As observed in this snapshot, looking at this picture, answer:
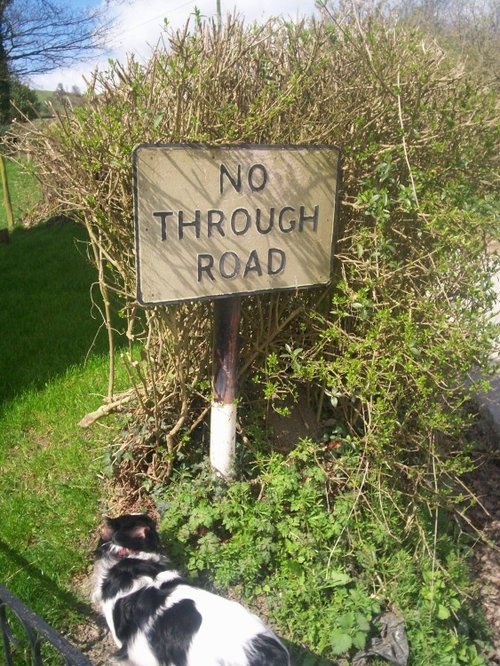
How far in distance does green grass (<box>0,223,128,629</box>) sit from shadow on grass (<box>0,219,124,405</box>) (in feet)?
0.04

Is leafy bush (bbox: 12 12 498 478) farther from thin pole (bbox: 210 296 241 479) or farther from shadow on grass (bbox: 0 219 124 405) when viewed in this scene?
A: shadow on grass (bbox: 0 219 124 405)

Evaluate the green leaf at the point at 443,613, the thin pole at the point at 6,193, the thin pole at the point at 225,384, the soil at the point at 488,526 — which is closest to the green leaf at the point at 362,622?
the green leaf at the point at 443,613

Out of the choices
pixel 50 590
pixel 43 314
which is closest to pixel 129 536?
pixel 50 590

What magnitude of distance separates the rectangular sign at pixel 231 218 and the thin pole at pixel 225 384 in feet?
0.74

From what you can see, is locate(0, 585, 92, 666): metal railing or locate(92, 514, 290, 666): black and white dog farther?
locate(92, 514, 290, 666): black and white dog

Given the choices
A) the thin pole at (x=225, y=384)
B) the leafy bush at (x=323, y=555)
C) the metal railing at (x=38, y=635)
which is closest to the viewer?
the metal railing at (x=38, y=635)

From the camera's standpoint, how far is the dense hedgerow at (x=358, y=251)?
2.71 metres

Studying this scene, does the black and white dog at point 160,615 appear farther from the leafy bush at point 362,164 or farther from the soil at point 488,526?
the soil at point 488,526

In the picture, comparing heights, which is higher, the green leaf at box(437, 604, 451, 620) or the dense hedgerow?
the dense hedgerow

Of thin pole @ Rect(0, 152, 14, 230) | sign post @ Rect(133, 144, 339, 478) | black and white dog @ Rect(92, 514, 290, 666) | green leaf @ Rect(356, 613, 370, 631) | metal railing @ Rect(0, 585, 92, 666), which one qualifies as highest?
thin pole @ Rect(0, 152, 14, 230)

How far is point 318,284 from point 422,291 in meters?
0.57

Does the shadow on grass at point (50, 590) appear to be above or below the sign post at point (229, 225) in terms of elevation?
below

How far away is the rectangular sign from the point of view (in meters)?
2.43

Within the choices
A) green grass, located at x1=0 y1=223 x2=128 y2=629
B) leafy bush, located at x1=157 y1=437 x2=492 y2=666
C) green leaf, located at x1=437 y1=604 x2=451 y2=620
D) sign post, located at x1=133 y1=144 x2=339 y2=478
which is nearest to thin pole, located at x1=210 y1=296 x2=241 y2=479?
sign post, located at x1=133 y1=144 x2=339 y2=478
